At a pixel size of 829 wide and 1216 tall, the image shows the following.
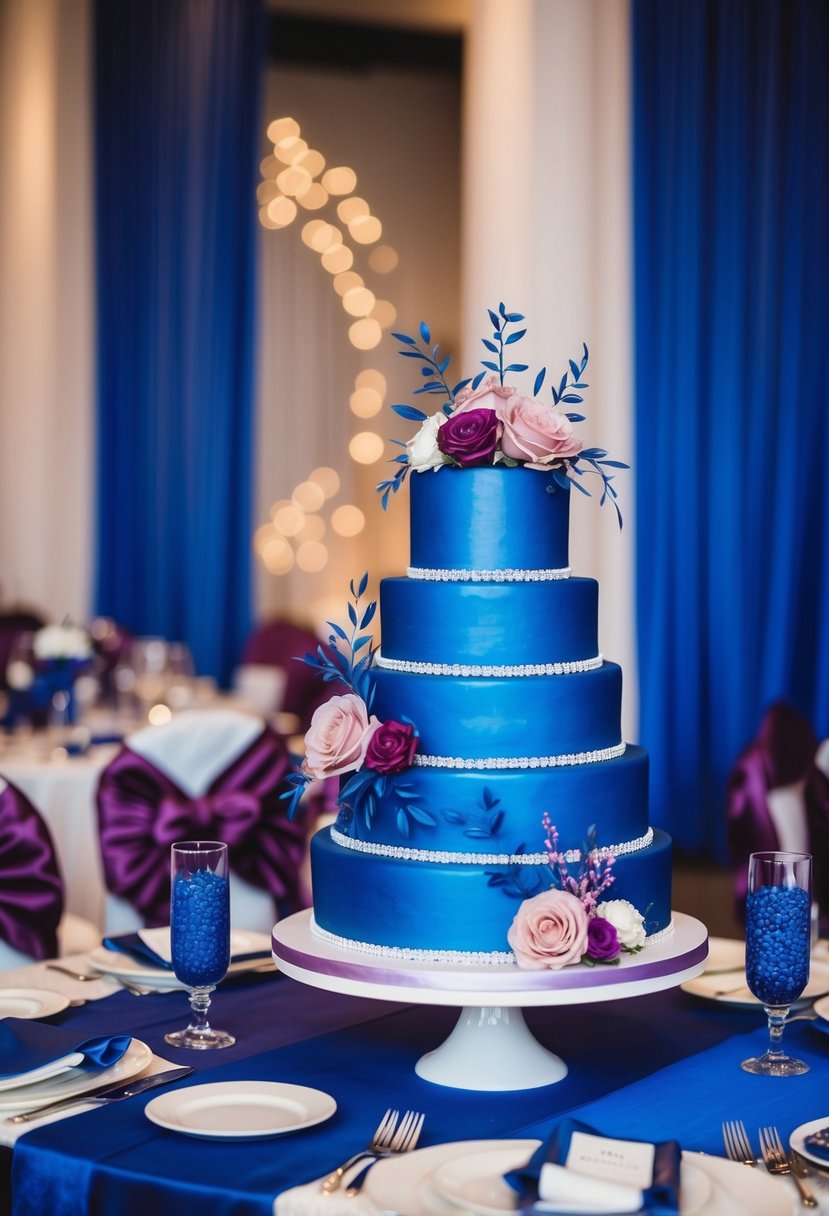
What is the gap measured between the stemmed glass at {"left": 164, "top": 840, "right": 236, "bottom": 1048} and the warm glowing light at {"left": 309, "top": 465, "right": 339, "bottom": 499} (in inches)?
313

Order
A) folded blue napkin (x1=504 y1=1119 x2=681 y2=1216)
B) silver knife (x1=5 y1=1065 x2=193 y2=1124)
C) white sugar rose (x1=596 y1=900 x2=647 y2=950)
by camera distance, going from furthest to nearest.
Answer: white sugar rose (x1=596 y1=900 x2=647 y2=950), silver knife (x1=5 y1=1065 x2=193 y2=1124), folded blue napkin (x1=504 y1=1119 x2=681 y2=1216)

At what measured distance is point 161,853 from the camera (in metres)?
3.21

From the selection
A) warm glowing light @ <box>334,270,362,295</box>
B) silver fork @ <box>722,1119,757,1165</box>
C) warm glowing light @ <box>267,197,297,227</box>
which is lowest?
silver fork @ <box>722,1119,757,1165</box>

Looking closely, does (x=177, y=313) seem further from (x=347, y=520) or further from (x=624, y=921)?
(x=624, y=921)

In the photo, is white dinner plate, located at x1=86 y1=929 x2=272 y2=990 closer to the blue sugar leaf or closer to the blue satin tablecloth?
the blue satin tablecloth

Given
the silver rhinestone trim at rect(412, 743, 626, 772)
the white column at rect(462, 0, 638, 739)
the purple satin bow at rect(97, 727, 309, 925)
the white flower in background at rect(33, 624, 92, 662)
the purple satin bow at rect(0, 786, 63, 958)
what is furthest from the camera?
the white column at rect(462, 0, 638, 739)

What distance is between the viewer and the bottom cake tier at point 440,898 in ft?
6.62

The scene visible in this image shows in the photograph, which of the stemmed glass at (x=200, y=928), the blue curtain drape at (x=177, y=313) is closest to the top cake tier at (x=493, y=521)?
the stemmed glass at (x=200, y=928)

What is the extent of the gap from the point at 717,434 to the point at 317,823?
2.65 metres

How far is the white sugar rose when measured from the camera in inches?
77.9

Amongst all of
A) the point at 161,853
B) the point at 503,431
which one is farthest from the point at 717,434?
the point at 503,431

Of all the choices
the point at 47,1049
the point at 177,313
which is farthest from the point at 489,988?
the point at 177,313

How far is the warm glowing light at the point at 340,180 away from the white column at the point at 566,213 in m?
3.55

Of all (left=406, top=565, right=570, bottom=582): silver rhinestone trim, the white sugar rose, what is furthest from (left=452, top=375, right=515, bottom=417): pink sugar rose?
the white sugar rose
